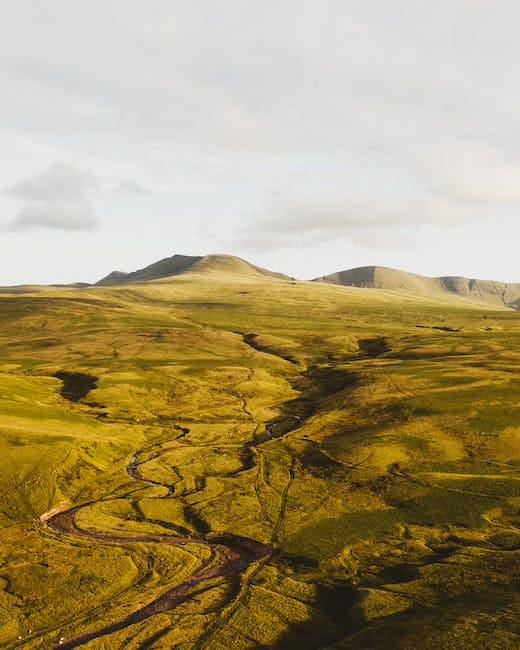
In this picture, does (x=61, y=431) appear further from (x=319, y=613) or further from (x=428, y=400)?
(x=428, y=400)

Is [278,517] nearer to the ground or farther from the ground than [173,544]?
farther from the ground

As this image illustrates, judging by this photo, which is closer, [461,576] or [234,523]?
[461,576]

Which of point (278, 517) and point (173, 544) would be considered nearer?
point (173, 544)

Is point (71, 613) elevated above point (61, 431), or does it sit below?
below

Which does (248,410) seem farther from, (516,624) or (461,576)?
(516,624)

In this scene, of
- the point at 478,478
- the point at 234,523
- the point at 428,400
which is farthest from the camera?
the point at 428,400

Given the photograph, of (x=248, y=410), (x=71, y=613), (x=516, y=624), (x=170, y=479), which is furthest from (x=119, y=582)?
(x=248, y=410)

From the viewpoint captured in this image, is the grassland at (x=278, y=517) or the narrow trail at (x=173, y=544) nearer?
the grassland at (x=278, y=517)

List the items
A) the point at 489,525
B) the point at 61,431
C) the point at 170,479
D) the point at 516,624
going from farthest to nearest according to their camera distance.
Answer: the point at 61,431, the point at 170,479, the point at 489,525, the point at 516,624

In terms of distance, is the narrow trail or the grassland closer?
the grassland
